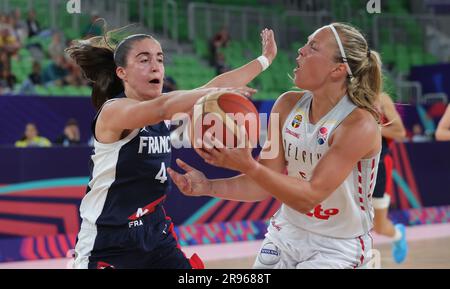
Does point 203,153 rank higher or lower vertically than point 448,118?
higher

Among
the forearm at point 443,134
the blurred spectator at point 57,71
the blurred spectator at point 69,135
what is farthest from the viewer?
the blurred spectator at point 57,71

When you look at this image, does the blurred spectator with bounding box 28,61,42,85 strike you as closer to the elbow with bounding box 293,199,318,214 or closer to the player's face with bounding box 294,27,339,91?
the player's face with bounding box 294,27,339,91

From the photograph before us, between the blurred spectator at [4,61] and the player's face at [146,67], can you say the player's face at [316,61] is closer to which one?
the player's face at [146,67]

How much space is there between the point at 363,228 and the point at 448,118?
3.47 metres

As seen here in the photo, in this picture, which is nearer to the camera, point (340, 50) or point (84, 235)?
point (340, 50)

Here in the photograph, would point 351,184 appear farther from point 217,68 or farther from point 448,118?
point 217,68

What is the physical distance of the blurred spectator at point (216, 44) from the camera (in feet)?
49.4

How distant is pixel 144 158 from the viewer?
422cm

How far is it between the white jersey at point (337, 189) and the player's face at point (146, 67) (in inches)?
32.4

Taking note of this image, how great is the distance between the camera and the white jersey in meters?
3.84

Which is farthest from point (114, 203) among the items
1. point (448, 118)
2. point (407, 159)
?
point (407, 159)

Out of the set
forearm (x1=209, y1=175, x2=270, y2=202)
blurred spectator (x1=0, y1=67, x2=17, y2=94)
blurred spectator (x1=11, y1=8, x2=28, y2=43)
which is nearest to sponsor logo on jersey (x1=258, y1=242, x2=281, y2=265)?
forearm (x1=209, y1=175, x2=270, y2=202)

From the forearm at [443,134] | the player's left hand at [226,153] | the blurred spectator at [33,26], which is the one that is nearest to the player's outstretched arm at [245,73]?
the player's left hand at [226,153]

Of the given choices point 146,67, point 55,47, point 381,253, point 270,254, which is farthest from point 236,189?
point 55,47
